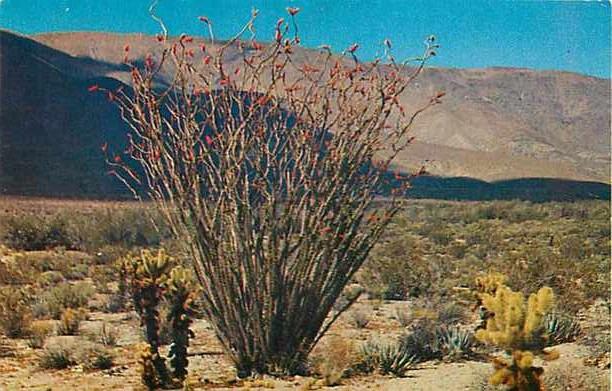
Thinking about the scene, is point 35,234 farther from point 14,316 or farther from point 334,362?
point 334,362

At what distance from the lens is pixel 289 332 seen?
779 cm

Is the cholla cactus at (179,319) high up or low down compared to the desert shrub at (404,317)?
up

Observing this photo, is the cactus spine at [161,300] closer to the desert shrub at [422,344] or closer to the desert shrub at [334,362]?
the desert shrub at [334,362]

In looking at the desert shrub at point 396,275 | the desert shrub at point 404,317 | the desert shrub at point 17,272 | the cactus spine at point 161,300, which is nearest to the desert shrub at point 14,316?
the desert shrub at point 17,272

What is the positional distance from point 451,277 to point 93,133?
27.9 m

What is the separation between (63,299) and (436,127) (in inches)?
2995

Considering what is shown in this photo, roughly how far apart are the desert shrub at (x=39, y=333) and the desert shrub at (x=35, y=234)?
907cm

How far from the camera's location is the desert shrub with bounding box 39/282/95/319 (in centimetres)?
1112

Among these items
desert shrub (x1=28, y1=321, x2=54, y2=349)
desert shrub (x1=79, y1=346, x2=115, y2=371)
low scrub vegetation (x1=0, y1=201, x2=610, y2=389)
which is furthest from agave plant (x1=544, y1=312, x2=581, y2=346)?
desert shrub (x1=28, y1=321, x2=54, y2=349)

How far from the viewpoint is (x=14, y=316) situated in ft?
32.7

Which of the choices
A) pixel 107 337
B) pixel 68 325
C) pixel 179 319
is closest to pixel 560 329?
pixel 179 319

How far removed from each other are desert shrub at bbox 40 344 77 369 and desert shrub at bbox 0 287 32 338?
1542mm

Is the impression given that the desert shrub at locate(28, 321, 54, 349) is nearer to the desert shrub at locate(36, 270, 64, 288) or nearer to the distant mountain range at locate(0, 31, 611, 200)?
the desert shrub at locate(36, 270, 64, 288)

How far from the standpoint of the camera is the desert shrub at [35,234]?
19062 millimetres
